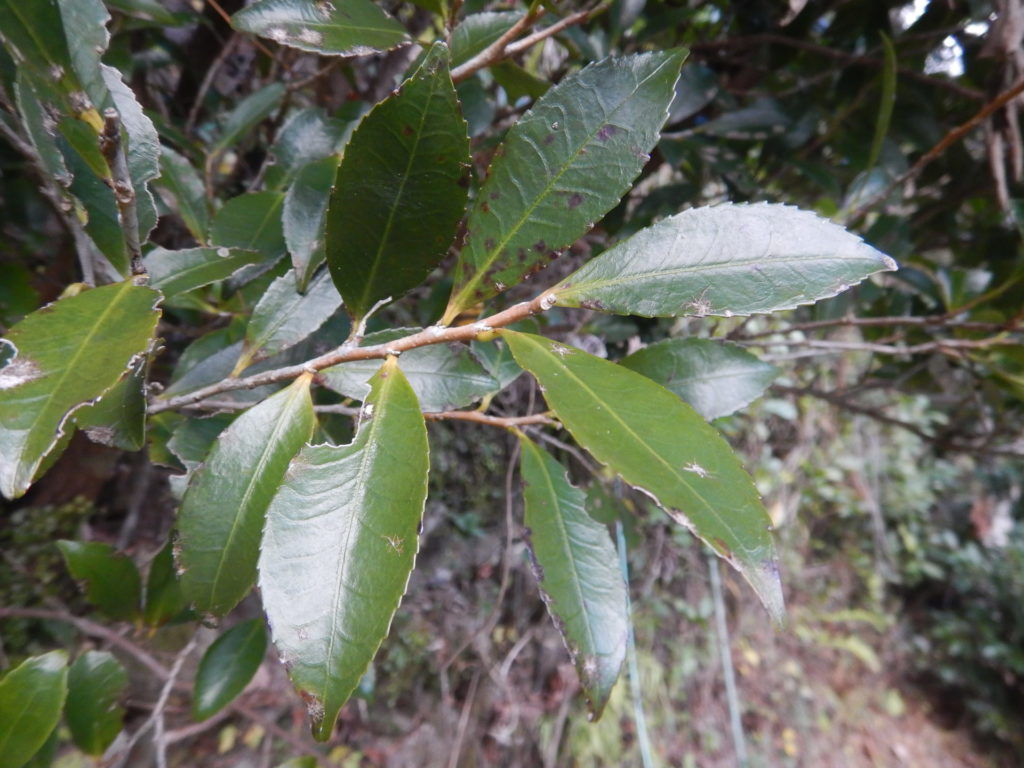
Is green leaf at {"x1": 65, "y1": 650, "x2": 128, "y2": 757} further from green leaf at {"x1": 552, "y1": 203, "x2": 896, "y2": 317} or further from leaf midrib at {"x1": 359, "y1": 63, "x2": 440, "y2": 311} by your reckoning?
green leaf at {"x1": 552, "y1": 203, "x2": 896, "y2": 317}

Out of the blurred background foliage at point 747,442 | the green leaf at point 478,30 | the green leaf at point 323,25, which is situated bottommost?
the blurred background foliage at point 747,442

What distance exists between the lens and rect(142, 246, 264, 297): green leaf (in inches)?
18.7

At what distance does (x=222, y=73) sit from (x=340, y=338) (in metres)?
0.80

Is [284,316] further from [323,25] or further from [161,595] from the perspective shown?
[161,595]

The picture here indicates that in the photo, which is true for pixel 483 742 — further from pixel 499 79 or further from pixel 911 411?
pixel 911 411

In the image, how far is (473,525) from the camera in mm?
2008

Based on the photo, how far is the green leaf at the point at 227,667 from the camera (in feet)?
2.50

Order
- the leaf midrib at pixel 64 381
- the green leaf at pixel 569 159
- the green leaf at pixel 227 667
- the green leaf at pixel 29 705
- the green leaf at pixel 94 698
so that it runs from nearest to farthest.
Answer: the leaf midrib at pixel 64 381 < the green leaf at pixel 569 159 < the green leaf at pixel 29 705 < the green leaf at pixel 94 698 < the green leaf at pixel 227 667

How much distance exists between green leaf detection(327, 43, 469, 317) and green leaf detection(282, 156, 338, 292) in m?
0.09

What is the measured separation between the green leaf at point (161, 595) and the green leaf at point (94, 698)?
3.1 inches

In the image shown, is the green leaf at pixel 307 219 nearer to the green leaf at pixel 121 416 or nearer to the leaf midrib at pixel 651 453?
the green leaf at pixel 121 416

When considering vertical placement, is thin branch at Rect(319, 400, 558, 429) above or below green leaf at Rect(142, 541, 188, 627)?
above

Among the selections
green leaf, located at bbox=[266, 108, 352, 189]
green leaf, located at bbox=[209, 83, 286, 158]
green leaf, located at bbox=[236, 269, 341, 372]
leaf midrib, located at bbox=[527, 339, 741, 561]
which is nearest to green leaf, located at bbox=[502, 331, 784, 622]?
leaf midrib, located at bbox=[527, 339, 741, 561]

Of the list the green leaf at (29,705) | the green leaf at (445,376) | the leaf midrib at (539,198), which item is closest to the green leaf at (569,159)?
the leaf midrib at (539,198)
